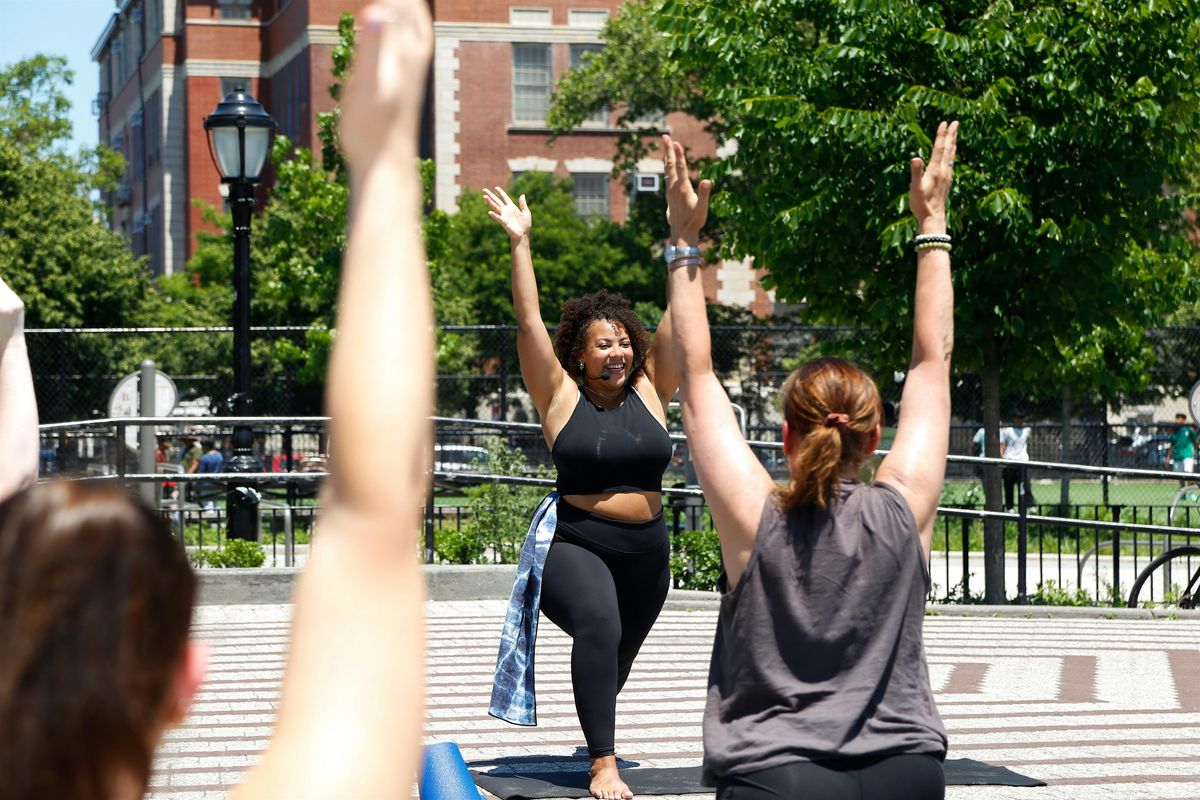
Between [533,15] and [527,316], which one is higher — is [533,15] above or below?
above

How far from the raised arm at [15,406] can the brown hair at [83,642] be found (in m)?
1.72

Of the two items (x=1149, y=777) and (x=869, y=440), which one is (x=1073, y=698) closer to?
(x=1149, y=777)

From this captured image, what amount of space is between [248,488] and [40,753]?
44.4 feet

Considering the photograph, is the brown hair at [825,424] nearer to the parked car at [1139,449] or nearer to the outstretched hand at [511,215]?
the outstretched hand at [511,215]

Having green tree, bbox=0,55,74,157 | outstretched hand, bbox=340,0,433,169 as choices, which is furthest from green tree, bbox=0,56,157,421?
outstretched hand, bbox=340,0,433,169

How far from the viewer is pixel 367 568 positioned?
4.04ft

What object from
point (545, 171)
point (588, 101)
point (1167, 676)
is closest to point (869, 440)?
point (1167, 676)

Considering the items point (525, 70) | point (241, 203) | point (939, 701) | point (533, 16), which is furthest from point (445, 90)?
point (939, 701)

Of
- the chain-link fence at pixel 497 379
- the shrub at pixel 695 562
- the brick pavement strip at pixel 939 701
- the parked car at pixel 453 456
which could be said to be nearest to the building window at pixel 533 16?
the chain-link fence at pixel 497 379

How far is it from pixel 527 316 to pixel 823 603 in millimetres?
3109

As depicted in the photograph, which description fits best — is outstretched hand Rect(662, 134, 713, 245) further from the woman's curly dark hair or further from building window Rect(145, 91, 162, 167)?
building window Rect(145, 91, 162, 167)

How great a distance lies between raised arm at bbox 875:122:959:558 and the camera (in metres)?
3.29

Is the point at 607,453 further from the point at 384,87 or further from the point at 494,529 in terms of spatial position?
the point at 494,529

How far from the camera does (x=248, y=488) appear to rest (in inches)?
567
